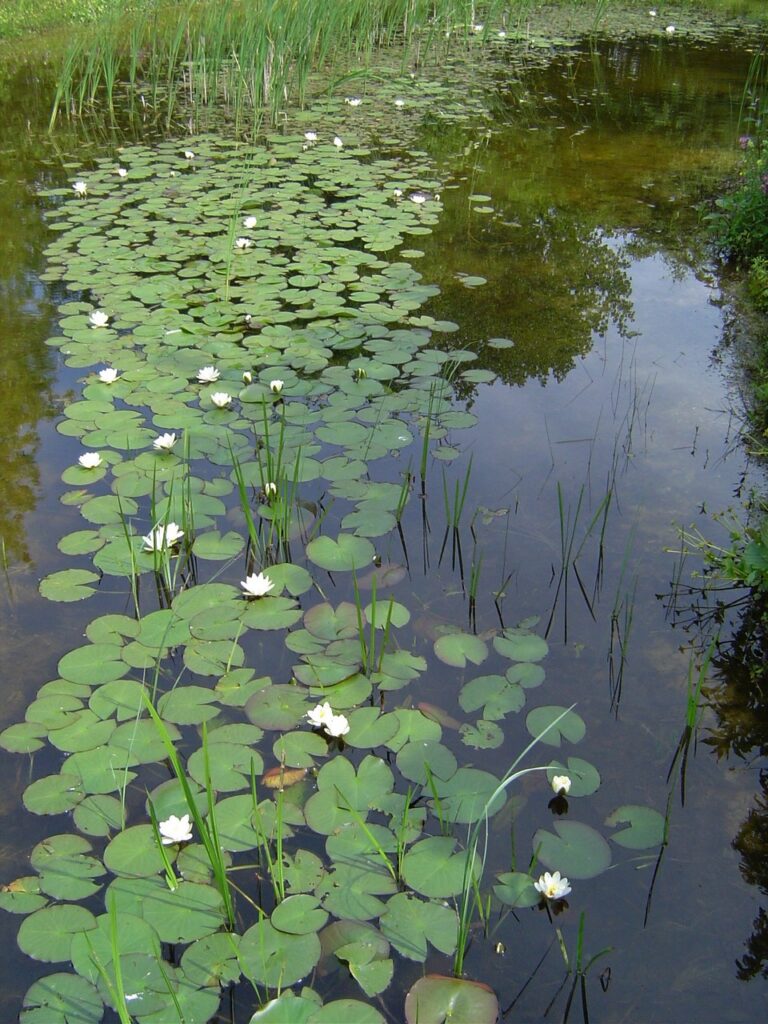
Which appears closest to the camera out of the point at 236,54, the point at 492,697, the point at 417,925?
the point at 417,925

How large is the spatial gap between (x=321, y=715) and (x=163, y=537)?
73 centimetres

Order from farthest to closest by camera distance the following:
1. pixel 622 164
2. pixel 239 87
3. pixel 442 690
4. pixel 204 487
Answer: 1. pixel 239 87
2. pixel 622 164
3. pixel 204 487
4. pixel 442 690

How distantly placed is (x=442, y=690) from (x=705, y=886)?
0.64m

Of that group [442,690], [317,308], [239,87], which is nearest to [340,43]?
[239,87]

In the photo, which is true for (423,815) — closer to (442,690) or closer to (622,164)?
(442,690)

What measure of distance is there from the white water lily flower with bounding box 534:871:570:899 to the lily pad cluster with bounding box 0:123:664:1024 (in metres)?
0.04

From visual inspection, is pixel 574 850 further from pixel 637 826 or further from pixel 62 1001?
pixel 62 1001

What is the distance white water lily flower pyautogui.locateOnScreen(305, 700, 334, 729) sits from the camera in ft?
5.66

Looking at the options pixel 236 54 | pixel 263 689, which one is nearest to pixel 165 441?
pixel 263 689

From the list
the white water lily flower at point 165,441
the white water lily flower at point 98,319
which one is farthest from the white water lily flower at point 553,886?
the white water lily flower at point 98,319

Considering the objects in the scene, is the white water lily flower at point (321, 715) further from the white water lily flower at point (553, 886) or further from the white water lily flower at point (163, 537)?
the white water lily flower at point (163, 537)

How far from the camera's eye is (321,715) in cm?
175

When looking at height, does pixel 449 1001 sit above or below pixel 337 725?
below

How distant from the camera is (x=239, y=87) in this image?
5773 mm
